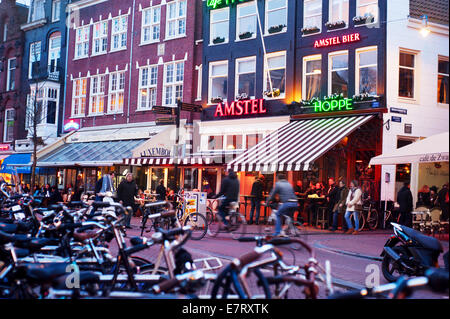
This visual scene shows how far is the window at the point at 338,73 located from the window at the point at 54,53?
65.8 feet

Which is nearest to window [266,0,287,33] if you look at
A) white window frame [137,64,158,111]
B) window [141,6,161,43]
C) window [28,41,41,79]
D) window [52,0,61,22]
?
window [141,6,161,43]

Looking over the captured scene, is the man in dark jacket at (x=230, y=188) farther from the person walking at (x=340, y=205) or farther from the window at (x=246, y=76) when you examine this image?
the window at (x=246, y=76)

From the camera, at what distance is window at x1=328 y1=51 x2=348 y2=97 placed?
Result: 21.8 meters

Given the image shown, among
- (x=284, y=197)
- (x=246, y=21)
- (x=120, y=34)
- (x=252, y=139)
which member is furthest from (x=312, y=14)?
(x=120, y=34)

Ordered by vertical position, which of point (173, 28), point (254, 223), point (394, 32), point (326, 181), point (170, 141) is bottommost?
point (254, 223)

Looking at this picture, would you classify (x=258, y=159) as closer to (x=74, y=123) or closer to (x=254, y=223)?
(x=254, y=223)

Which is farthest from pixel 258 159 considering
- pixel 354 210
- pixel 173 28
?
pixel 173 28

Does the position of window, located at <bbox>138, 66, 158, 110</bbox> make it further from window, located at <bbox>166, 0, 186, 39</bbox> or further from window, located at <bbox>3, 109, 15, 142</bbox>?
window, located at <bbox>3, 109, 15, 142</bbox>

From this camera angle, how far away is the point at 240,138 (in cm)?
2497

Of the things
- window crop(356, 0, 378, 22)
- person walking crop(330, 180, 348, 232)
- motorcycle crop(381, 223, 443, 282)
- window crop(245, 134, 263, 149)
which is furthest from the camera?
window crop(245, 134, 263, 149)

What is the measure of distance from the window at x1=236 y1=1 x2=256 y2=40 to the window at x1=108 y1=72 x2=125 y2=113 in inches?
338

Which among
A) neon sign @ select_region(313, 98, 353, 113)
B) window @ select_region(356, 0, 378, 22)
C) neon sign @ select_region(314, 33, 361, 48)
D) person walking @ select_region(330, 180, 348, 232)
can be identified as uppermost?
window @ select_region(356, 0, 378, 22)

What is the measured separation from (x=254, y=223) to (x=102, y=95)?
1554 cm

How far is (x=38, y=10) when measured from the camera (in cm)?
3800
